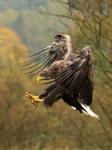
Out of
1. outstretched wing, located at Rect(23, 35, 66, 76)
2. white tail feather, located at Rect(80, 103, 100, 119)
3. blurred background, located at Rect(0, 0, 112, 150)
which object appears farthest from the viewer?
blurred background, located at Rect(0, 0, 112, 150)

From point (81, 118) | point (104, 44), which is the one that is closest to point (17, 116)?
point (81, 118)

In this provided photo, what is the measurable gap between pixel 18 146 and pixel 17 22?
6704 centimetres

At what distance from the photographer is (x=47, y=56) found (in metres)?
6.34

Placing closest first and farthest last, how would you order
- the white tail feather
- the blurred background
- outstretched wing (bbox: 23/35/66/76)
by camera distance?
the white tail feather < outstretched wing (bbox: 23/35/66/76) < the blurred background

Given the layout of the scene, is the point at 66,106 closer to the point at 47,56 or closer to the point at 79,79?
the point at 47,56

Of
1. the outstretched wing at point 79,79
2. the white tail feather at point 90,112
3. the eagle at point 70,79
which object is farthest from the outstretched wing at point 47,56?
the white tail feather at point 90,112

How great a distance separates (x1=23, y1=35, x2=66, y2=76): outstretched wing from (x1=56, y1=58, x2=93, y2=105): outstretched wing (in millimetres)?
304

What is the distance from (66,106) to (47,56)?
61.3ft

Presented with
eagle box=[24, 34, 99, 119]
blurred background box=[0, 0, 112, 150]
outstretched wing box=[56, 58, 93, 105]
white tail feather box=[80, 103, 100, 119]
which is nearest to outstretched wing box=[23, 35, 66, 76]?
eagle box=[24, 34, 99, 119]

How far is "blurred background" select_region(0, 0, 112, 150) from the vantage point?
1766 centimetres

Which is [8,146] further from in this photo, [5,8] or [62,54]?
[5,8]

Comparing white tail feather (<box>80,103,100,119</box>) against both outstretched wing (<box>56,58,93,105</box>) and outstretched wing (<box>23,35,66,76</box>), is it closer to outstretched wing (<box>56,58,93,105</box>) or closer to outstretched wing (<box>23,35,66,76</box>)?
outstretched wing (<box>56,58,93,105</box>)

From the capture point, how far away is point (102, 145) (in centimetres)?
2017

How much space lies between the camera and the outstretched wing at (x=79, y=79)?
5.23m
